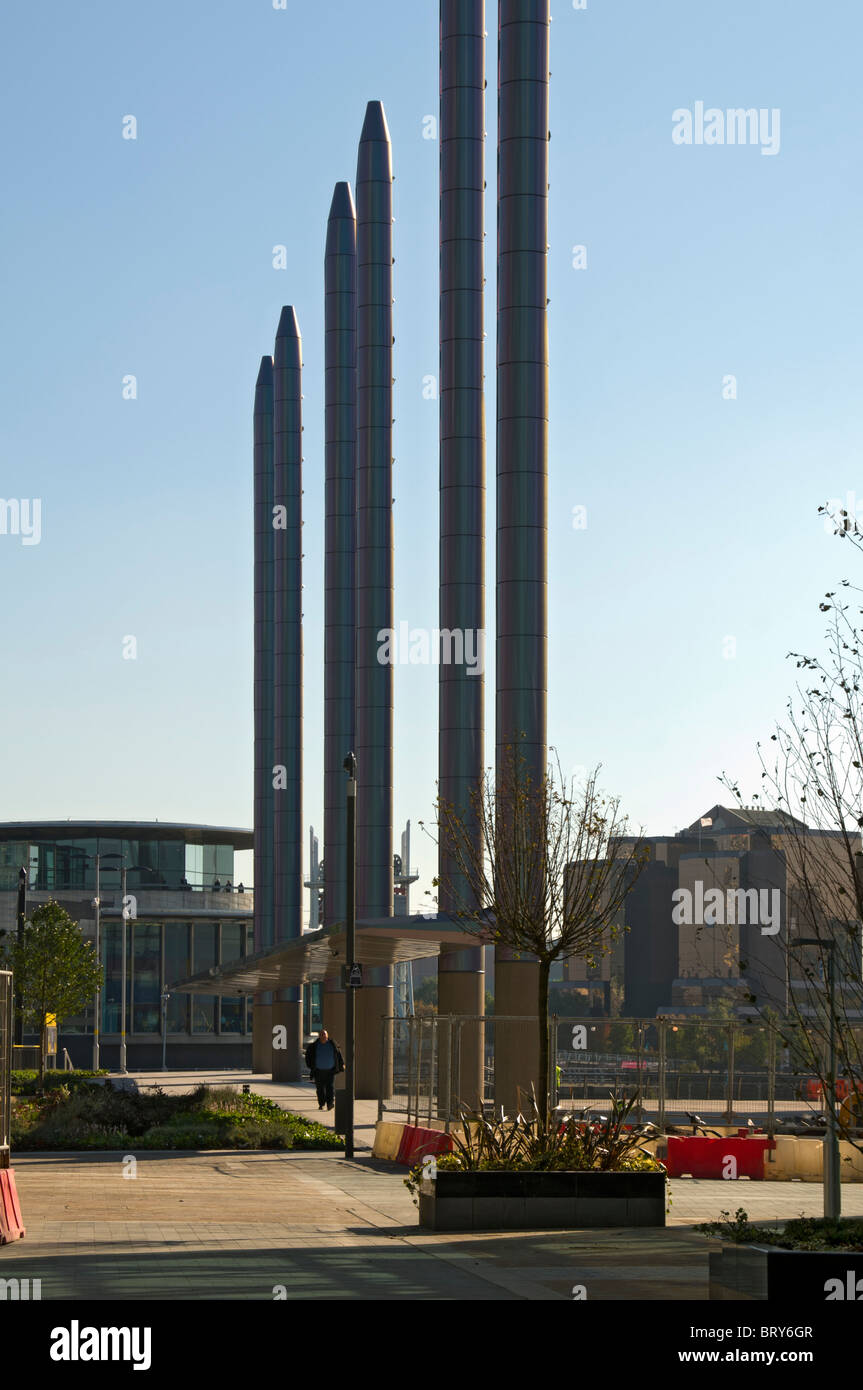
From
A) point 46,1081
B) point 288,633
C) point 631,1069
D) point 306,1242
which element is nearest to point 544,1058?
point 306,1242

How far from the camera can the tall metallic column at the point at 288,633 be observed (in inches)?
2603

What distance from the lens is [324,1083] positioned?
40.4 m

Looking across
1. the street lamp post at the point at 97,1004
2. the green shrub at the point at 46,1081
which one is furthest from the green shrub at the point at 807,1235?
the street lamp post at the point at 97,1004

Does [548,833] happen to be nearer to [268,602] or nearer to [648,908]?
[268,602]

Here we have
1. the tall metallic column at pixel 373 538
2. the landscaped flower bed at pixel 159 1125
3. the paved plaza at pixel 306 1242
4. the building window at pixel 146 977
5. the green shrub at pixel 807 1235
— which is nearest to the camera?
the green shrub at pixel 807 1235

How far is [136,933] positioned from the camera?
3381 inches

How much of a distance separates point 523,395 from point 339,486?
60.4ft

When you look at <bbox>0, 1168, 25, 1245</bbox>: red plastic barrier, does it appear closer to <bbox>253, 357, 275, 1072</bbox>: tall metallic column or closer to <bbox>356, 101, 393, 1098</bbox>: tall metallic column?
<bbox>356, 101, 393, 1098</bbox>: tall metallic column

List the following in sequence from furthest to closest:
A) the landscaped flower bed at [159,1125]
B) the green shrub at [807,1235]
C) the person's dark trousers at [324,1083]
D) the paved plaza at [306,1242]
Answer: the person's dark trousers at [324,1083] < the landscaped flower bed at [159,1125] < the paved plaza at [306,1242] < the green shrub at [807,1235]

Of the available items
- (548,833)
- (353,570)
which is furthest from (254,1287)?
(353,570)

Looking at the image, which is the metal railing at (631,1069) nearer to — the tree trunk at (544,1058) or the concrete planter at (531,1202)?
the tree trunk at (544,1058)

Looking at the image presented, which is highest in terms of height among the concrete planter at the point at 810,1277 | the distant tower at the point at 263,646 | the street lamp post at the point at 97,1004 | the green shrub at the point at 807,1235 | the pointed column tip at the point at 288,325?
the pointed column tip at the point at 288,325

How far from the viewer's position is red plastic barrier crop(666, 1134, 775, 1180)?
26.6 m

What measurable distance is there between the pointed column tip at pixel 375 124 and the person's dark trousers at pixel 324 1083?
2824 cm
